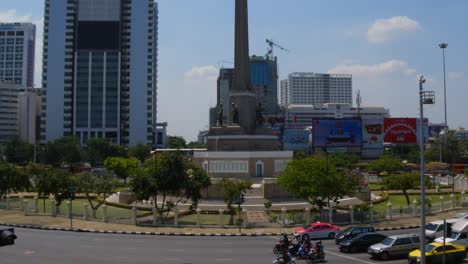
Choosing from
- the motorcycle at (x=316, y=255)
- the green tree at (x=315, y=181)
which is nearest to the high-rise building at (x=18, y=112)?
the green tree at (x=315, y=181)

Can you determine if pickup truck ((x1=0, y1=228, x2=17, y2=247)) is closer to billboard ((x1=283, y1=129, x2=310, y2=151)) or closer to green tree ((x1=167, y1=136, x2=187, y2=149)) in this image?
green tree ((x1=167, y1=136, x2=187, y2=149))

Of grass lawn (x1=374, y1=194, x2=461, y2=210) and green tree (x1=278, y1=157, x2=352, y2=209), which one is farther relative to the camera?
grass lawn (x1=374, y1=194, x2=461, y2=210)

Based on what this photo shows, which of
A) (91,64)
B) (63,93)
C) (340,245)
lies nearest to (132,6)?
(91,64)

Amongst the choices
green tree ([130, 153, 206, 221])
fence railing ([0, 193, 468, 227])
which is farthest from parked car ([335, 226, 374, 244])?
green tree ([130, 153, 206, 221])

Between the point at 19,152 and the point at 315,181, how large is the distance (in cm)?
8569

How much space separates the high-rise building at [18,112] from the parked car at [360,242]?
448 feet

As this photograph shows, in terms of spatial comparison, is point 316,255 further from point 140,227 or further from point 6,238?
point 6,238

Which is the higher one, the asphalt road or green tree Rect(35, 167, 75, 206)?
green tree Rect(35, 167, 75, 206)

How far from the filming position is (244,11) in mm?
57438

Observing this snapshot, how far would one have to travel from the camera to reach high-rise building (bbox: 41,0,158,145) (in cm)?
13438

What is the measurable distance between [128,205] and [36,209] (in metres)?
8.35

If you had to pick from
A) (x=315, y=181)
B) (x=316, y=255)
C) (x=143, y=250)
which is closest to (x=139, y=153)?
(x=315, y=181)

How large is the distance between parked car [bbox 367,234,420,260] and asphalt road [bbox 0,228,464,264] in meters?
0.44

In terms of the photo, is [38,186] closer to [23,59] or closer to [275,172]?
[275,172]
